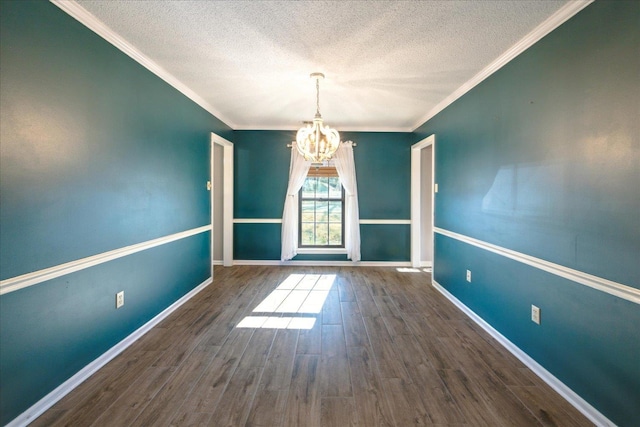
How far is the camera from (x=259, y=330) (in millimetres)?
2650

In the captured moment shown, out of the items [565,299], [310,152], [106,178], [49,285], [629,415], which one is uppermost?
→ [310,152]

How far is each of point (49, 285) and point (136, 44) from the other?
6.28ft

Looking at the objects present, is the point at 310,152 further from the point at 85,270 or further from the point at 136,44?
the point at 85,270

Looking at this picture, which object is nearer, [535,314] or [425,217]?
[535,314]

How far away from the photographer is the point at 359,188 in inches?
203

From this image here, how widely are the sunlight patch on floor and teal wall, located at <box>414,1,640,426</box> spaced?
175 centimetres

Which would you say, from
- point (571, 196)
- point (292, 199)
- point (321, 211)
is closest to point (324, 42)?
point (571, 196)

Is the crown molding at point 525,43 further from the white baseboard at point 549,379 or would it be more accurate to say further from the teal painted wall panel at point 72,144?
the teal painted wall panel at point 72,144

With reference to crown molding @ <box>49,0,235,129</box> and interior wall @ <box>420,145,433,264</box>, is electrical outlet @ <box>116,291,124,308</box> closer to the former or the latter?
crown molding @ <box>49,0,235,129</box>

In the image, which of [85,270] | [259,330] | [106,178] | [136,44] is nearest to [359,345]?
[259,330]

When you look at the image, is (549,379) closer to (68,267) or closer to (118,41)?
(68,267)

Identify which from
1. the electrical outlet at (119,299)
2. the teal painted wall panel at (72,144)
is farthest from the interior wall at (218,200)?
the electrical outlet at (119,299)

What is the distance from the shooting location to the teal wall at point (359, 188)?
511 cm

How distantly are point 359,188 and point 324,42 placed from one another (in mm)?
3112
